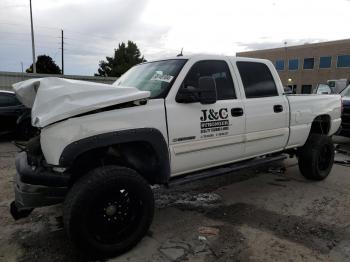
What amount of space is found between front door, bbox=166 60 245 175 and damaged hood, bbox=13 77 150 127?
22.0 inches

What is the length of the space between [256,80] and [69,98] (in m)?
2.75

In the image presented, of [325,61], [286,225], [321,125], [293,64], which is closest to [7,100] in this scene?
[321,125]

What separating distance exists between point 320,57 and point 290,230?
5254 cm

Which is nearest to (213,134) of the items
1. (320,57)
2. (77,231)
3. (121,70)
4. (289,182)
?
(77,231)

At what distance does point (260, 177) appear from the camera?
6301 millimetres

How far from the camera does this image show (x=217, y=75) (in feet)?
14.6

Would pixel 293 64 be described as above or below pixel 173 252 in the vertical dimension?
above

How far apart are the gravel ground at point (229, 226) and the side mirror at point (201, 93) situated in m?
1.47

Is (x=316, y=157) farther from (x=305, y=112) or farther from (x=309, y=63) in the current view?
(x=309, y=63)

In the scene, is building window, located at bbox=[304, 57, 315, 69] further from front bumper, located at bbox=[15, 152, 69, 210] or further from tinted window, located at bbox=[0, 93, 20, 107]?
front bumper, located at bbox=[15, 152, 69, 210]

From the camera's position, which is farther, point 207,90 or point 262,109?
point 262,109

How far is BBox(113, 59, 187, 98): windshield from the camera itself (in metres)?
3.97

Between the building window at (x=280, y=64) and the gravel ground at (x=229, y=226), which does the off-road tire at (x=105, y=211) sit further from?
the building window at (x=280, y=64)

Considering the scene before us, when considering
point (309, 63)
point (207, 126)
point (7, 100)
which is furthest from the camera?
point (309, 63)
